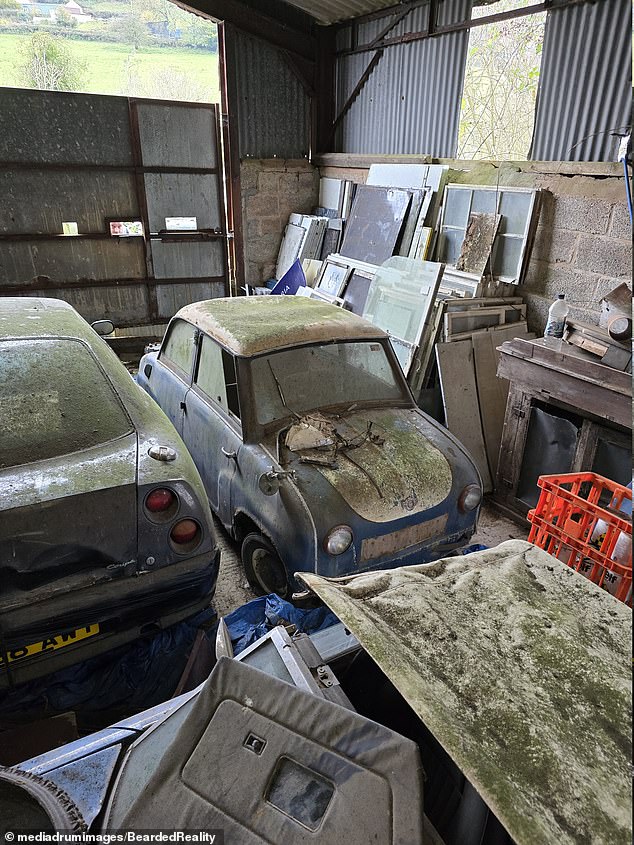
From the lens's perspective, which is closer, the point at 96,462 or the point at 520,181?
the point at 96,462

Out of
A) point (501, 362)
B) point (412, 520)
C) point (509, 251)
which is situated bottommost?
point (412, 520)

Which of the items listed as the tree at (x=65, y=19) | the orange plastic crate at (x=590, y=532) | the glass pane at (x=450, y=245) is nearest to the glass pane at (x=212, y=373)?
the orange plastic crate at (x=590, y=532)

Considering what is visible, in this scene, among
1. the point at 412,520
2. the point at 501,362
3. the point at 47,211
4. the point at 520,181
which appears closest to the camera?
the point at 412,520

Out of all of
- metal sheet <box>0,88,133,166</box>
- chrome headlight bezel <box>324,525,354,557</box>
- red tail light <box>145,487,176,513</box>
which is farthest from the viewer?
metal sheet <box>0,88,133,166</box>

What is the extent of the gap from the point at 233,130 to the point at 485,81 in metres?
3.99

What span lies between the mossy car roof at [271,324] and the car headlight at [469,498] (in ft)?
4.40

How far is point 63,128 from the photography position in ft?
24.7

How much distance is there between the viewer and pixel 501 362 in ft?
15.0

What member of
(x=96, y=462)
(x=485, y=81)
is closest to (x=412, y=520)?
(x=96, y=462)

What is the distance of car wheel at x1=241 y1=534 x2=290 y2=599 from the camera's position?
345 centimetres

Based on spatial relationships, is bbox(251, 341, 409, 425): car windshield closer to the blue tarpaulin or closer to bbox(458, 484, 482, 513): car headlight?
bbox(458, 484, 482, 513): car headlight

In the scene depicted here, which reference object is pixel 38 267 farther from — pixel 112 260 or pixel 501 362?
pixel 501 362

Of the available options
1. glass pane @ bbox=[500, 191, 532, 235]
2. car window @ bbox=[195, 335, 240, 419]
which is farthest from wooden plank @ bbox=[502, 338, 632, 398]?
car window @ bbox=[195, 335, 240, 419]

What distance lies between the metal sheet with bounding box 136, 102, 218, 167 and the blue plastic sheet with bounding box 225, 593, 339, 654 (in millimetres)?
7430
